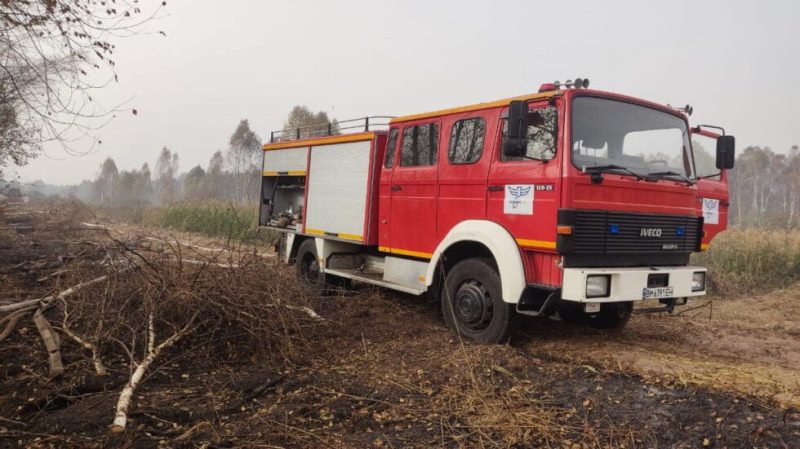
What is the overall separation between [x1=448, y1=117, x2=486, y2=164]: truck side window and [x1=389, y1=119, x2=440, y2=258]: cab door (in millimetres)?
285

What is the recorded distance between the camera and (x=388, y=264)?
7.14 meters

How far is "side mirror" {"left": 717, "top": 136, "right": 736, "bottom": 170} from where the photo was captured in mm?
6168

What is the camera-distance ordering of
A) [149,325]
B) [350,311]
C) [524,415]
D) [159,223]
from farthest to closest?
[159,223] < [350,311] < [149,325] < [524,415]

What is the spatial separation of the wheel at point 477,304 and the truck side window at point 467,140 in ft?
3.82

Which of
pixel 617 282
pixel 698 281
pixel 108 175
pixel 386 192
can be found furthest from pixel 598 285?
pixel 108 175

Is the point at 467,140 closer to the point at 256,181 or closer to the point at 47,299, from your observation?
the point at 47,299

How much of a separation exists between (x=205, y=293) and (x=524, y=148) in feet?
10.4

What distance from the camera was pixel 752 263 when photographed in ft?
38.1

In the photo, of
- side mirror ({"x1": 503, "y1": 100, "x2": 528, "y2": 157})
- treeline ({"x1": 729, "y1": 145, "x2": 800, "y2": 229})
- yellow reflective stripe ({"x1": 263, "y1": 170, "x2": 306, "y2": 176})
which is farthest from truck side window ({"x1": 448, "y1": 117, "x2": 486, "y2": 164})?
treeline ({"x1": 729, "y1": 145, "x2": 800, "y2": 229})

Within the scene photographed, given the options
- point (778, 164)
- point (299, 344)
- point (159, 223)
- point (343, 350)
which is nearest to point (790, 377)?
point (343, 350)

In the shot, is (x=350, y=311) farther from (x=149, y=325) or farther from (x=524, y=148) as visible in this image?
(x=524, y=148)

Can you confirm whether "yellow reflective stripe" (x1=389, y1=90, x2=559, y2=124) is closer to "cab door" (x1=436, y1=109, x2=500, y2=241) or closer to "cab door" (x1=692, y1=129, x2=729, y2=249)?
"cab door" (x1=436, y1=109, x2=500, y2=241)

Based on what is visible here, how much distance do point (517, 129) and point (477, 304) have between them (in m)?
1.86

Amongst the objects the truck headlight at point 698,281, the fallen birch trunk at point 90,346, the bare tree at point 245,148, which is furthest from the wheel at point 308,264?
the bare tree at point 245,148
